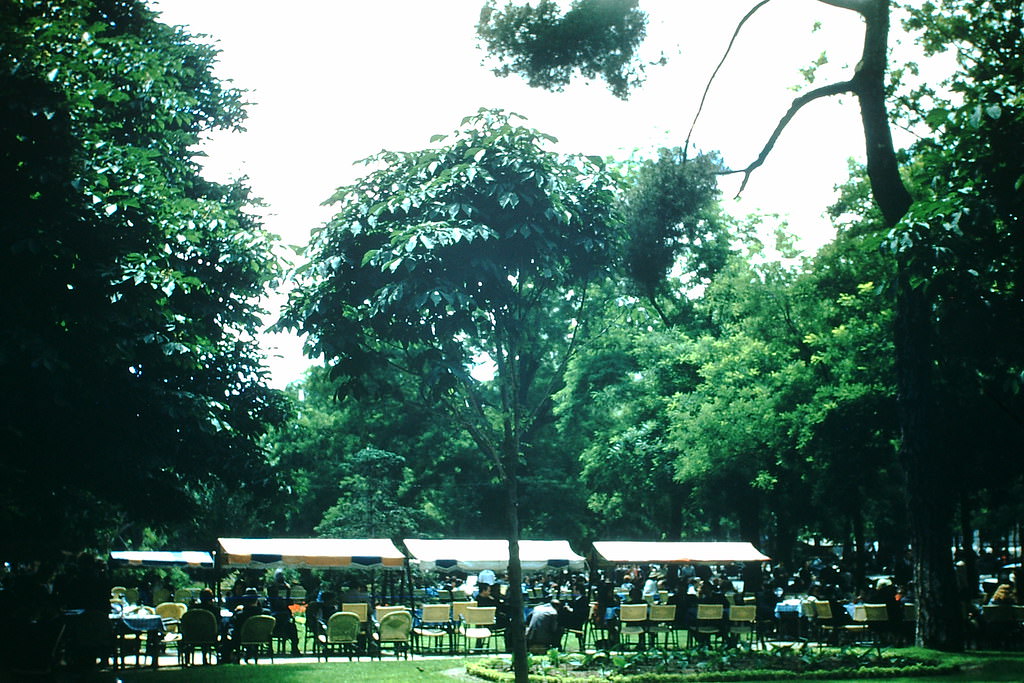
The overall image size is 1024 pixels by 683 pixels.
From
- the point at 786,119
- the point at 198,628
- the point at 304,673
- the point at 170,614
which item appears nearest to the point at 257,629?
the point at 198,628

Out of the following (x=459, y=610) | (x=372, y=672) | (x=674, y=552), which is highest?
(x=674, y=552)

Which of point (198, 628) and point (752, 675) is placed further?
point (198, 628)

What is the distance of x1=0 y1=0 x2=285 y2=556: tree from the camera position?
38.3ft

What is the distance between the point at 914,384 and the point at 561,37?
8806 millimetres

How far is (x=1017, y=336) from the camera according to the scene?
12.8 m

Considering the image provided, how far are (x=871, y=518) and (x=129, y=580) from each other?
3655 centimetres

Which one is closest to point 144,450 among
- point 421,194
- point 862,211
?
point 421,194

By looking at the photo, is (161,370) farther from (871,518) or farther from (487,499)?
(871,518)

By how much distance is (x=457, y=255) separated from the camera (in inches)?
484

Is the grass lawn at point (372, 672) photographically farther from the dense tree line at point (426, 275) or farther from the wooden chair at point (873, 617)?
the wooden chair at point (873, 617)

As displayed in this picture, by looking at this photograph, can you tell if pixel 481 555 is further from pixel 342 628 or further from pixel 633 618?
pixel 342 628

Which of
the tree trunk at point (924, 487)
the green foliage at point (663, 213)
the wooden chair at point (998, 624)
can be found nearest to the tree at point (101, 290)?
the green foliage at point (663, 213)

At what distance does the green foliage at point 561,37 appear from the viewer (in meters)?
13.9

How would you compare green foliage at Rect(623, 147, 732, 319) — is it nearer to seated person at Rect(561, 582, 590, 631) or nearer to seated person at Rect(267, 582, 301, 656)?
seated person at Rect(561, 582, 590, 631)
